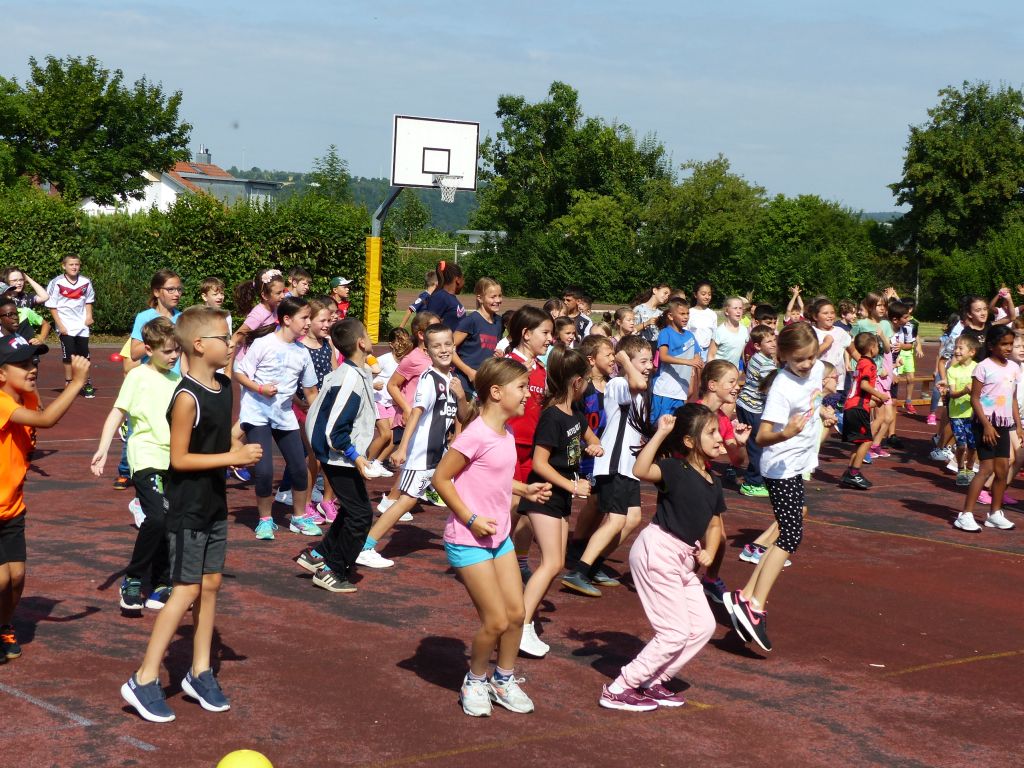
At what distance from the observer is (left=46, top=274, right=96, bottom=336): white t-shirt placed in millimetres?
18016

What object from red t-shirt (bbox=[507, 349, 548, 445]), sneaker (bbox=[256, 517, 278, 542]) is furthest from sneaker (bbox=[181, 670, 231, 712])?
sneaker (bbox=[256, 517, 278, 542])

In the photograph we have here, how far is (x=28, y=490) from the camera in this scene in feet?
36.9

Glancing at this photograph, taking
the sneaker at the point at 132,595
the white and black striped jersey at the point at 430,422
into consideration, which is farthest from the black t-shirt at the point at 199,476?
the white and black striped jersey at the point at 430,422

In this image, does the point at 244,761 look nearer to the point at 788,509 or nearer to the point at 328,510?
the point at 788,509

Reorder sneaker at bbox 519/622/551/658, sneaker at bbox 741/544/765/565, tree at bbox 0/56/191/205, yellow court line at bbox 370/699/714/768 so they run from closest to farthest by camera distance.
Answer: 1. yellow court line at bbox 370/699/714/768
2. sneaker at bbox 519/622/551/658
3. sneaker at bbox 741/544/765/565
4. tree at bbox 0/56/191/205

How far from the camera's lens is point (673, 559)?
6.25 metres

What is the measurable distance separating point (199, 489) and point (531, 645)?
6.99ft

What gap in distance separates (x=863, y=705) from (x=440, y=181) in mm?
22758

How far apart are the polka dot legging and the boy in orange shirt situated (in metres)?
4.09

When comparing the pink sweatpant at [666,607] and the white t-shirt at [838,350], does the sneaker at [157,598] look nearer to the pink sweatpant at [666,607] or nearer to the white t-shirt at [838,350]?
the pink sweatpant at [666,607]

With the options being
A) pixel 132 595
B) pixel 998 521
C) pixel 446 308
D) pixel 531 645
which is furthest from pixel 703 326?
pixel 132 595

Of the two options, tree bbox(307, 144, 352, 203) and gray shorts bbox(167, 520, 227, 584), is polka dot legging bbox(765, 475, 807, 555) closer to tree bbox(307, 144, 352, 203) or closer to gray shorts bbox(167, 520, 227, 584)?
gray shorts bbox(167, 520, 227, 584)

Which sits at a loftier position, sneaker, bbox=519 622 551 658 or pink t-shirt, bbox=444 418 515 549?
pink t-shirt, bbox=444 418 515 549

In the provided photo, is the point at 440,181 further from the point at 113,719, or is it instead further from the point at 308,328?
the point at 113,719
